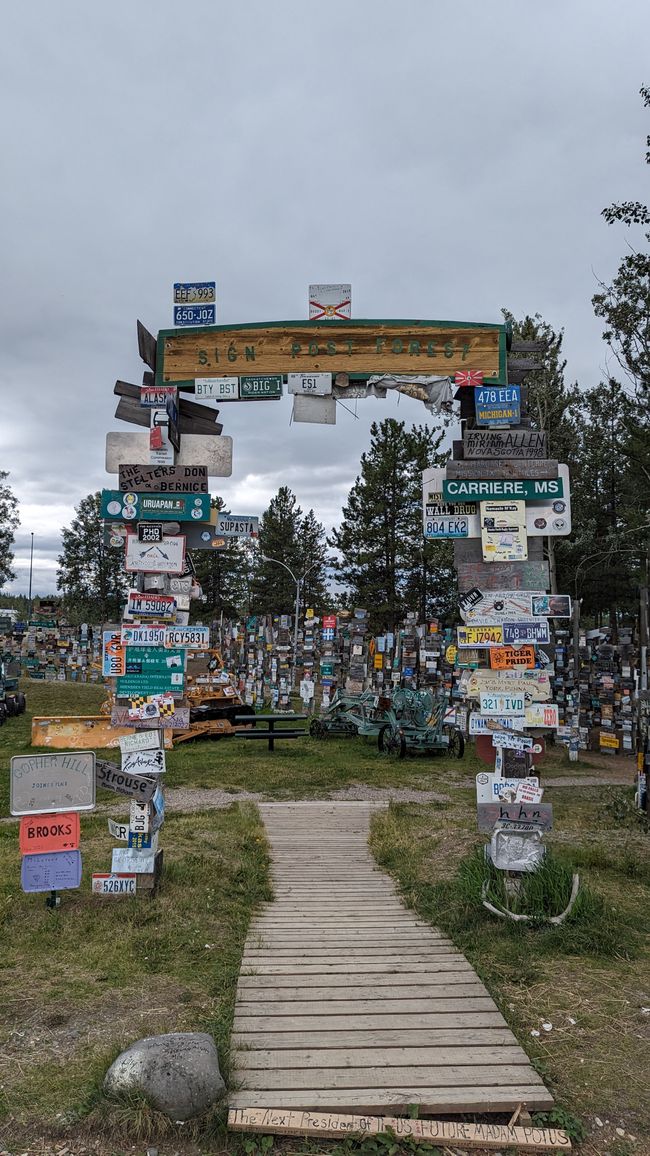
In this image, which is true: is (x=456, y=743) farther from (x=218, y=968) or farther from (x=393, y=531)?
(x=393, y=531)

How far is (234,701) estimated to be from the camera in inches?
773

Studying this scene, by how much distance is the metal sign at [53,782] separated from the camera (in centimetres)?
557

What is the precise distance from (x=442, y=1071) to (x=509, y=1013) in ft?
2.69

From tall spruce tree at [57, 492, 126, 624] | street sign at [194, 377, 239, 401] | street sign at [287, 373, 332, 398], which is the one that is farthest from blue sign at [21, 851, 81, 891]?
tall spruce tree at [57, 492, 126, 624]

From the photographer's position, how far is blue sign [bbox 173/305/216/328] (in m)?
6.43

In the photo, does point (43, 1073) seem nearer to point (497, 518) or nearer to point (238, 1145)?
point (238, 1145)

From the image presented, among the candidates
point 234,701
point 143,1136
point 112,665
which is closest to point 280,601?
point 234,701

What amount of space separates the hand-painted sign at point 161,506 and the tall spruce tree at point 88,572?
48.6 meters

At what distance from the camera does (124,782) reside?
5922 millimetres

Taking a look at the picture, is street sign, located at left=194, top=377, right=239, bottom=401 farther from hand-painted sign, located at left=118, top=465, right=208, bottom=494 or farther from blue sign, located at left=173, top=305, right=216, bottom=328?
hand-painted sign, located at left=118, top=465, right=208, bottom=494

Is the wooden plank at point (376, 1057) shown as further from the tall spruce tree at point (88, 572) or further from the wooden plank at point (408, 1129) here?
the tall spruce tree at point (88, 572)

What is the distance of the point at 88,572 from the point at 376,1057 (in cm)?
5670

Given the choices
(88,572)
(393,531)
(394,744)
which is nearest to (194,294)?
(394,744)

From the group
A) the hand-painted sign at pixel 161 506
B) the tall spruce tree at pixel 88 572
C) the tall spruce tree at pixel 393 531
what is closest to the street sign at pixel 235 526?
the hand-painted sign at pixel 161 506
